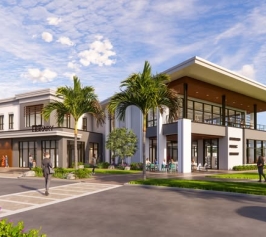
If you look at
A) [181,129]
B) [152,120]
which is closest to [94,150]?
[152,120]

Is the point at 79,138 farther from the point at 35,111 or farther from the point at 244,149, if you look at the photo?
the point at 244,149

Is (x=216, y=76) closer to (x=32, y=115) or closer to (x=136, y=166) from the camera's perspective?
(x=136, y=166)

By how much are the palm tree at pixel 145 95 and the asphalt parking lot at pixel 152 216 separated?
24.9 feet

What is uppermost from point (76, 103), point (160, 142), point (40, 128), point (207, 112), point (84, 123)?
point (207, 112)

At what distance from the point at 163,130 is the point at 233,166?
32.8ft

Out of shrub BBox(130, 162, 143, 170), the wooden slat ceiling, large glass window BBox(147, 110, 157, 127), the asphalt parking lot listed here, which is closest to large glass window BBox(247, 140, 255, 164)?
the wooden slat ceiling

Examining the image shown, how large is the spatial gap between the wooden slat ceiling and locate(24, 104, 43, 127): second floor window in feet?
60.1

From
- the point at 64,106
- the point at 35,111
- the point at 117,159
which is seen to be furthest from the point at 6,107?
the point at 64,106

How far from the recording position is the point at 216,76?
31.0 m

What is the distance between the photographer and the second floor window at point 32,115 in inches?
1583

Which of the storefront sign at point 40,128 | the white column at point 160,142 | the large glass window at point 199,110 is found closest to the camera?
the white column at point 160,142

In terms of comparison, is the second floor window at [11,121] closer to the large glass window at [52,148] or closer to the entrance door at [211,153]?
the large glass window at [52,148]

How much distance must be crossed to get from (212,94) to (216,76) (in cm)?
566

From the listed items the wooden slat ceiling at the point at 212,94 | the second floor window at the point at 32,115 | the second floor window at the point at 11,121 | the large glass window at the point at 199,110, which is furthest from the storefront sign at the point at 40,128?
the large glass window at the point at 199,110
